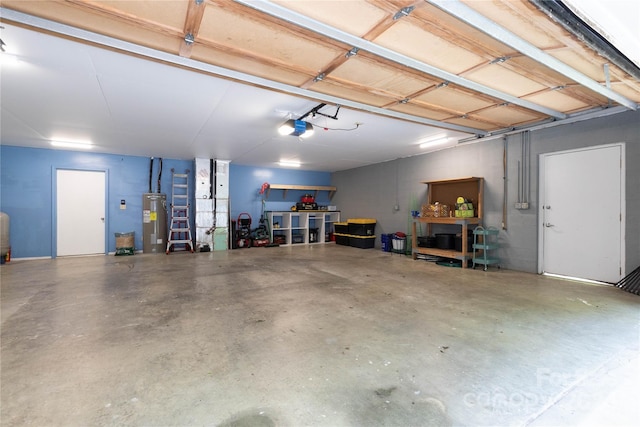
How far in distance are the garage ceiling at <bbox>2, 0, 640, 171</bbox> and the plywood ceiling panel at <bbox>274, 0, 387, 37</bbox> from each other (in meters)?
0.01

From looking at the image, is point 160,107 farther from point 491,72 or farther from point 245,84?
point 491,72

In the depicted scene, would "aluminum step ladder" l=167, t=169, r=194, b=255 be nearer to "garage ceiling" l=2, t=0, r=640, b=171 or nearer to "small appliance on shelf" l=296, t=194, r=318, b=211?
"garage ceiling" l=2, t=0, r=640, b=171

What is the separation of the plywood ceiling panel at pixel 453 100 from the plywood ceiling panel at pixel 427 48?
0.60m

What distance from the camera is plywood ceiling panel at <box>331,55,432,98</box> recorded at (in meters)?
2.79

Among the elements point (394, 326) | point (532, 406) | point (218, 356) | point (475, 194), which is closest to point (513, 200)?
point (475, 194)

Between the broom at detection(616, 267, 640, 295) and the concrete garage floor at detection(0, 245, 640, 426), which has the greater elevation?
the broom at detection(616, 267, 640, 295)

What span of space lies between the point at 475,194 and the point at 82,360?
21.7ft

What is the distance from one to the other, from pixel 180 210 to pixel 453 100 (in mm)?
7208

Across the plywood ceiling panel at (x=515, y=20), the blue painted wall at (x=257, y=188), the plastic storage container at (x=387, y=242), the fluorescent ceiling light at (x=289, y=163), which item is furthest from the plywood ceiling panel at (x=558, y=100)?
the blue painted wall at (x=257, y=188)

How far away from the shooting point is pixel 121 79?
312cm

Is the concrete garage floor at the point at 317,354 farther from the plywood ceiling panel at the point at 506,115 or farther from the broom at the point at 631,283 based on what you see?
the plywood ceiling panel at the point at 506,115

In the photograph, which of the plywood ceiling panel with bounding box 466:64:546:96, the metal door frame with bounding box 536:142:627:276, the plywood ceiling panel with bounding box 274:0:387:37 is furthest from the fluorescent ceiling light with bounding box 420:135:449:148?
the plywood ceiling panel with bounding box 274:0:387:37

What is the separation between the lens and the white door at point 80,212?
6.80m

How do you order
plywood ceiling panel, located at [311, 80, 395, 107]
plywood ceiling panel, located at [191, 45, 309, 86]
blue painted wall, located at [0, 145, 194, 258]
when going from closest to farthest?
plywood ceiling panel, located at [191, 45, 309, 86], plywood ceiling panel, located at [311, 80, 395, 107], blue painted wall, located at [0, 145, 194, 258]
